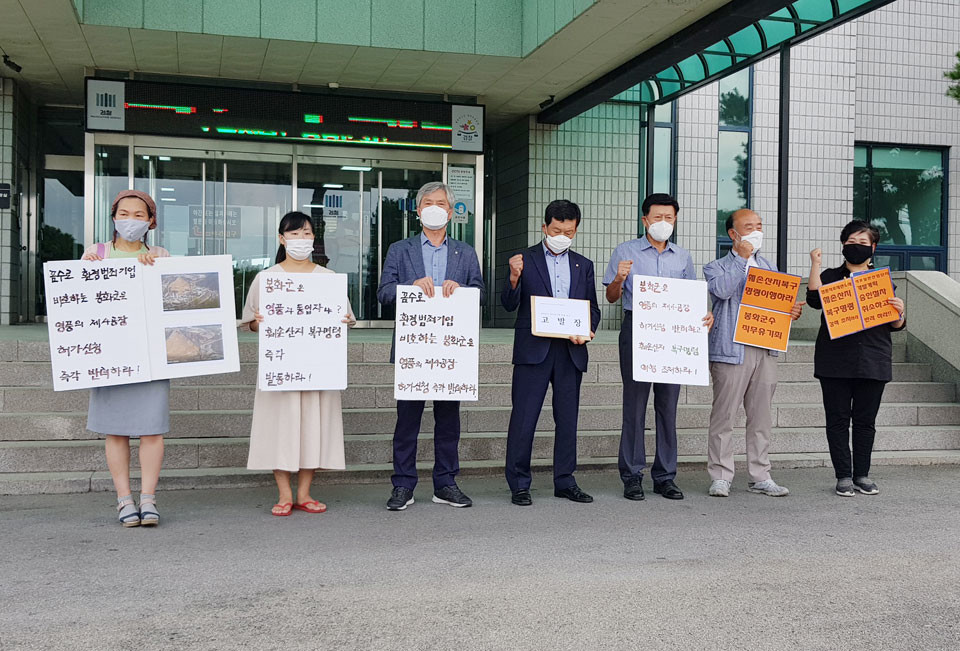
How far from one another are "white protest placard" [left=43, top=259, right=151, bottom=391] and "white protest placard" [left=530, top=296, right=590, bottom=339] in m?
2.39

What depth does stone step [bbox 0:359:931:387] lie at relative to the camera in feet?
23.5

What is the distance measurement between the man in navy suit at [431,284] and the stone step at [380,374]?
5.35 feet

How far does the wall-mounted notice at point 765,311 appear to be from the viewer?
6055 mm

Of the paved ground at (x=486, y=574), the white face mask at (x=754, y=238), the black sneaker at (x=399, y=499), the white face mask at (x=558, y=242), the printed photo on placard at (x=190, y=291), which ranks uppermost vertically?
the white face mask at (x=754, y=238)

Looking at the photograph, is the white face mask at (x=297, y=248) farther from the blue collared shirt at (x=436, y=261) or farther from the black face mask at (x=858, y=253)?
the black face mask at (x=858, y=253)

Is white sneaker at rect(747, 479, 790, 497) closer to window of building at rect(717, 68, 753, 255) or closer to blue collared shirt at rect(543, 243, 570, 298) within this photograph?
blue collared shirt at rect(543, 243, 570, 298)

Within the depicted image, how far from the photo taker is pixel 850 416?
6.24 meters

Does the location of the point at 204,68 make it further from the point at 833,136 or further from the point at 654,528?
the point at 833,136

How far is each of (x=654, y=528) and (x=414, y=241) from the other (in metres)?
2.36

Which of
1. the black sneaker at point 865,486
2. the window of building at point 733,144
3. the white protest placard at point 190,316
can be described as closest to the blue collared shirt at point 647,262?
the black sneaker at point 865,486

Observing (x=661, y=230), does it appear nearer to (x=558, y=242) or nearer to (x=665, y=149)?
(x=558, y=242)

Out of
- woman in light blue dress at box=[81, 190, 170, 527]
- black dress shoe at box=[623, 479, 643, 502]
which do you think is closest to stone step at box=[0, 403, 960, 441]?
black dress shoe at box=[623, 479, 643, 502]

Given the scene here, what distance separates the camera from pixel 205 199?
40.3 feet

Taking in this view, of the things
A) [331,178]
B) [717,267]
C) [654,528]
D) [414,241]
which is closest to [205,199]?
[331,178]
